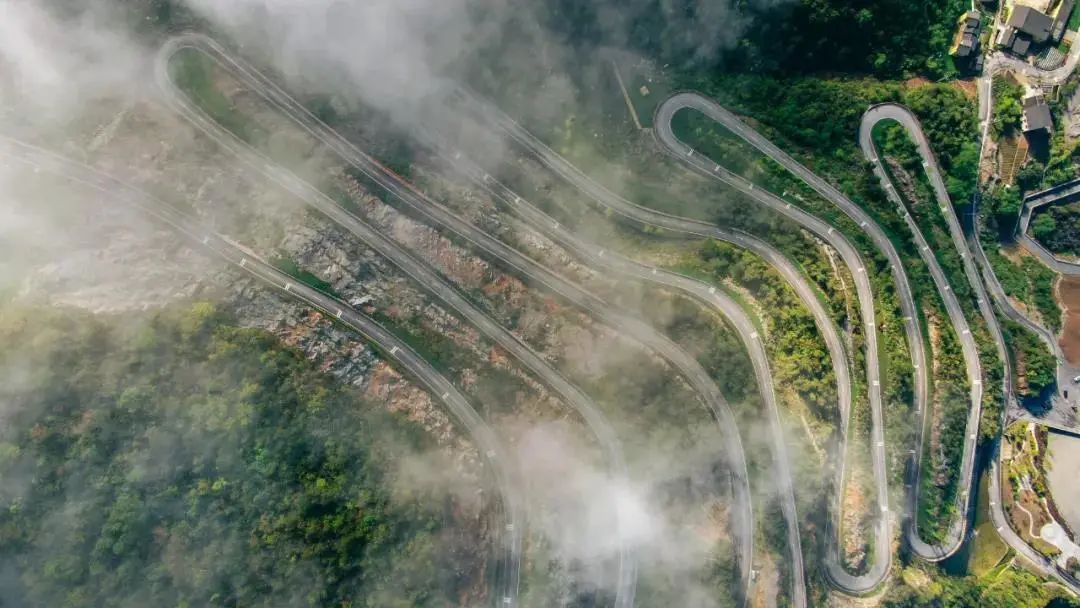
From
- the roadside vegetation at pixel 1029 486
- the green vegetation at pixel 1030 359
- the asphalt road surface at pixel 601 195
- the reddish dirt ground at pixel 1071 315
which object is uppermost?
the asphalt road surface at pixel 601 195

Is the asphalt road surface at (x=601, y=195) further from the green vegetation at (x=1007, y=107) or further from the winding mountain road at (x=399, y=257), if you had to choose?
the green vegetation at (x=1007, y=107)

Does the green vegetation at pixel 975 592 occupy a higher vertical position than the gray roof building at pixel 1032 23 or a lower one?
lower

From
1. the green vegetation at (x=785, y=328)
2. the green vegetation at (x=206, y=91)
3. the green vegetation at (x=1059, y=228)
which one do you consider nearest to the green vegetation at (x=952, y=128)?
the green vegetation at (x=1059, y=228)

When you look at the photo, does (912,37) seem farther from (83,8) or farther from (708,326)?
(83,8)

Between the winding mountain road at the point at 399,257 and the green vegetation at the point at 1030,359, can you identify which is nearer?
the winding mountain road at the point at 399,257

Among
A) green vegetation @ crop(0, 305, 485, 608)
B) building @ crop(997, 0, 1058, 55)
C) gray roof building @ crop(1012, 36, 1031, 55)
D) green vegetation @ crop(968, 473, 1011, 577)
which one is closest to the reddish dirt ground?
green vegetation @ crop(968, 473, 1011, 577)

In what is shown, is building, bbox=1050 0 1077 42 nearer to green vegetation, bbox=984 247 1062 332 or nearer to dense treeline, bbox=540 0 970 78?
dense treeline, bbox=540 0 970 78
